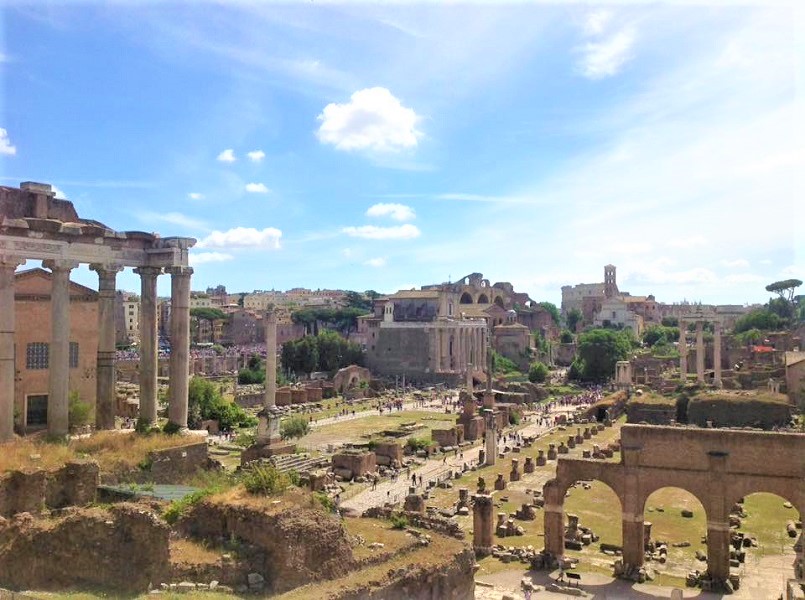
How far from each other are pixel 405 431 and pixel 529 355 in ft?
177

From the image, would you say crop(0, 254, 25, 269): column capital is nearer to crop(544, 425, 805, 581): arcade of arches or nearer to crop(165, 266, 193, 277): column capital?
crop(165, 266, 193, 277): column capital

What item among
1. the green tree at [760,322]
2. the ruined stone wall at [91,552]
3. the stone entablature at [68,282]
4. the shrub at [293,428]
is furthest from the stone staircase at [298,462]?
the green tree at [760,322]

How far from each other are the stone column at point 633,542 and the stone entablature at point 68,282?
42.0 feet

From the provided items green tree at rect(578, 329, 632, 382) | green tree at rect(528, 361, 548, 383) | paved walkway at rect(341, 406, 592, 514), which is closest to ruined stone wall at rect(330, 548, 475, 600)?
paved walkway at rect(341, 406, 592, 514)

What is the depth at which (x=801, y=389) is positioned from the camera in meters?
46.8

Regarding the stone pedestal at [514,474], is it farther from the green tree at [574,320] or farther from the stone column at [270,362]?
the green tree at [574,320]

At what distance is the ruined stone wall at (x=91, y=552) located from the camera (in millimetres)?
10297

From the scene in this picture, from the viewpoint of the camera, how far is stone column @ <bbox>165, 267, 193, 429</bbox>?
63.6 ft

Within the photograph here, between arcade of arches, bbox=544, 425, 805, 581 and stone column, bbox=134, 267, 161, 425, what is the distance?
1182 centimetres

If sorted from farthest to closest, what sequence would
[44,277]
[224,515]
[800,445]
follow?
[44,277] → [800,445] → [224,515]

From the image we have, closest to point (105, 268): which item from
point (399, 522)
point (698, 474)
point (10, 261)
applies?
point (10, 261)

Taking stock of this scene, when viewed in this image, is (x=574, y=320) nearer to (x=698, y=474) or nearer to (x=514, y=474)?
(x=514, y=474)

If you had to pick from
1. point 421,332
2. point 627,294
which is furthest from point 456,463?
point 627,294

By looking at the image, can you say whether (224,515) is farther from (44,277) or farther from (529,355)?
(529,355)
